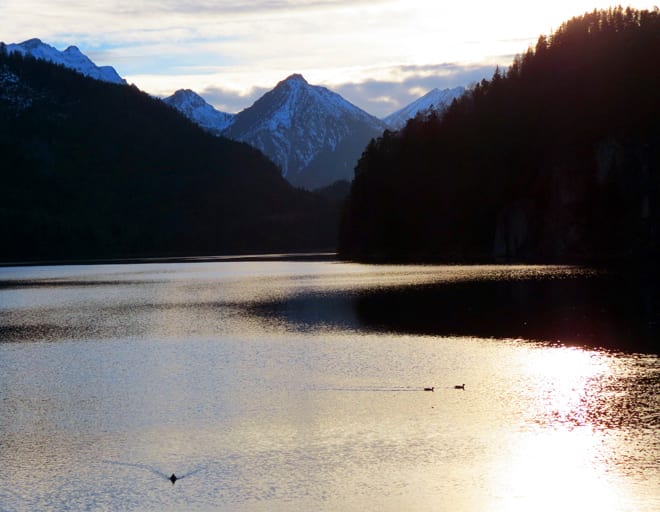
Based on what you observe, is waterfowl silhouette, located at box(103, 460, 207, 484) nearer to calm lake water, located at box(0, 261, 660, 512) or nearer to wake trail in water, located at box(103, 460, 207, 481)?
wake trail in water, located at box(103, 460, 207, 481)

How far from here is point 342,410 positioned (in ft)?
124

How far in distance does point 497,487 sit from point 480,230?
530ft

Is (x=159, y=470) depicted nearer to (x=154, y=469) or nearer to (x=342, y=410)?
(x=154, y=469)

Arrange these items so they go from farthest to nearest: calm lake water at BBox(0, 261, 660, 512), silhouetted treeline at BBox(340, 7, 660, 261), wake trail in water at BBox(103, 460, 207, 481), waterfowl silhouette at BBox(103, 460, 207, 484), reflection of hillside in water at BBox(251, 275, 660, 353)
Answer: silhouetted treeline at BBox(340, 7, 660, 261), reflection of hillside in water at BBox(251, 275, 660, 353), wake trail in water at BBox(103, 460, 207, 481), waterfowl silhouette at BBox(103, 460, 207, 484), calm lake water at BBox(0, 261, 660, 512)

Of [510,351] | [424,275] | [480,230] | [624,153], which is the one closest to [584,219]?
[624,153]

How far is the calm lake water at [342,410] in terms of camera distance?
2706 centimetres

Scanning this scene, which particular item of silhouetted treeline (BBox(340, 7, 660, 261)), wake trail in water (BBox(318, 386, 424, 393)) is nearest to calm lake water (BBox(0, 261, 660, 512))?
wake trail in water (BBox(318, 386, 424, 393))

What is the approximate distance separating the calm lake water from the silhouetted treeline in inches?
3451

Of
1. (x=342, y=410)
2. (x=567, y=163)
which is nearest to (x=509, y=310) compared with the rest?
(x=342, y=410)

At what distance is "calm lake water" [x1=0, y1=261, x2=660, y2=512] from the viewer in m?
27.1

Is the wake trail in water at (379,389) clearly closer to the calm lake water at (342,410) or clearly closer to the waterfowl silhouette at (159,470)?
the calm lake water at (342,410)

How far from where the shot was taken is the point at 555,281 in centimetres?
10050

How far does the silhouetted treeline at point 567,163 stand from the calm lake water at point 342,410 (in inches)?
3451

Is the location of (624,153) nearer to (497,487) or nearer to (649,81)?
(649,81)
